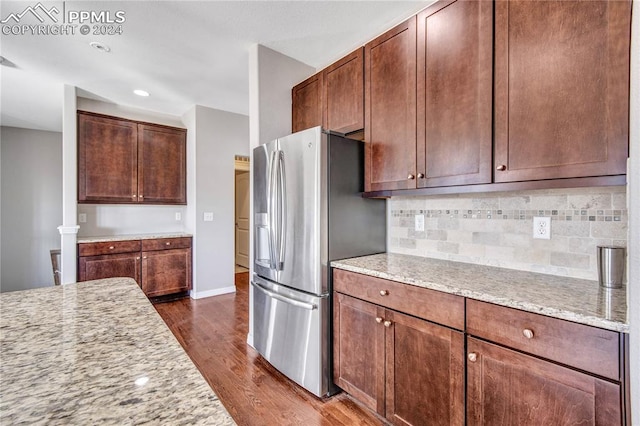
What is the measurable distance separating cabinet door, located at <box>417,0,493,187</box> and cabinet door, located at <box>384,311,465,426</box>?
80 cm

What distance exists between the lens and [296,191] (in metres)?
2.02

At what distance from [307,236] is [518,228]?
1.24m

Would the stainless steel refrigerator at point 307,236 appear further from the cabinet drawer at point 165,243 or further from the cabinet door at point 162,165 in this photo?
the cabinet door at point 162,165

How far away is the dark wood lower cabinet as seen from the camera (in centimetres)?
132

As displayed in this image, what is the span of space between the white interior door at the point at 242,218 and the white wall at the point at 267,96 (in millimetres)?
3559

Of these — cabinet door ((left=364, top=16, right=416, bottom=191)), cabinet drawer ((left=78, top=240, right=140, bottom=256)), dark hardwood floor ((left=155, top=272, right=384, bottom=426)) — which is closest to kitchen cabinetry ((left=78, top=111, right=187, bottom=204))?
cabinet drawer ((left=78, top=240, right=140, bottom=256))

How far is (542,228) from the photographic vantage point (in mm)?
1538

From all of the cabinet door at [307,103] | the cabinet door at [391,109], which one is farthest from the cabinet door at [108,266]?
the cabinet door at [391,109]

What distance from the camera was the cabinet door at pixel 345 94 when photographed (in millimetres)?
2104

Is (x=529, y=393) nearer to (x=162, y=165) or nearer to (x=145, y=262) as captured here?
(x=145, y=262)

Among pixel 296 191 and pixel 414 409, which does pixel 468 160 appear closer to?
pixel 296 191

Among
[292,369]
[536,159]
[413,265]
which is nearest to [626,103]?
[536,159]

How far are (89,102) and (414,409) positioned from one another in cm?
470

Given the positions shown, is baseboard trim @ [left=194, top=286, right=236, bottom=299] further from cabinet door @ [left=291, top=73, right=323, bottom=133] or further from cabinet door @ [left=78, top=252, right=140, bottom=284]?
cabinet door @ [left=291, top=73, right=323, bottom=133]
